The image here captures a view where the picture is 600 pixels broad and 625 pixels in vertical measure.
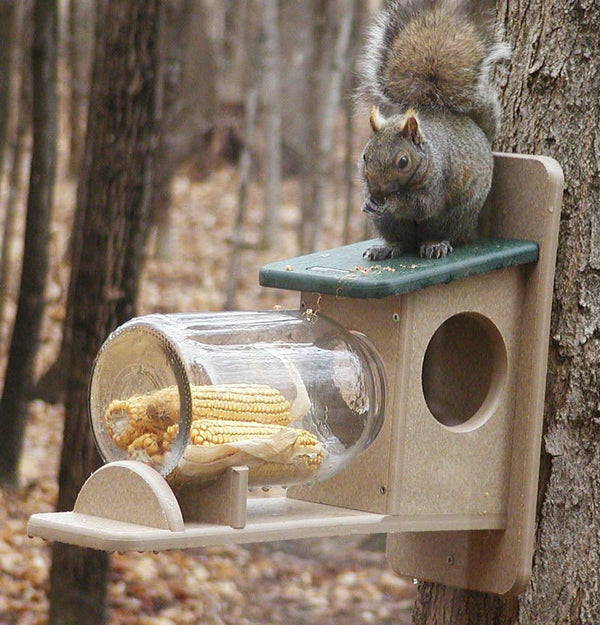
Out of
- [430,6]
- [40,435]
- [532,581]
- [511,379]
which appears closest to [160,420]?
[511,379]

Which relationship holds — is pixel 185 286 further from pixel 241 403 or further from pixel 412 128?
pixel 241 403

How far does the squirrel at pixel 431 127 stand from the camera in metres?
2.59

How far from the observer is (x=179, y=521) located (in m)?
1.99

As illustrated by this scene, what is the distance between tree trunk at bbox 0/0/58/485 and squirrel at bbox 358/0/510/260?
15.1 ft

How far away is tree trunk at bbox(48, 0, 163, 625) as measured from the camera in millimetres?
4938

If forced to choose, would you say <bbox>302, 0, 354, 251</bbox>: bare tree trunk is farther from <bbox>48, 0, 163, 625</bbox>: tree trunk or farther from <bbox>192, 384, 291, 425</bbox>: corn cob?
<bbox>192, 384, 291, 425</bbox>: corn cob

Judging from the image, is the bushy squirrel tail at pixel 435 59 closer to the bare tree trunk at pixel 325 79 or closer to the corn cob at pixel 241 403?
the corn cob at pixel 241 403

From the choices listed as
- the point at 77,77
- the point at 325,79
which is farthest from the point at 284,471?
the point at 77,77

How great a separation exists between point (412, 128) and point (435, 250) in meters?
0.28

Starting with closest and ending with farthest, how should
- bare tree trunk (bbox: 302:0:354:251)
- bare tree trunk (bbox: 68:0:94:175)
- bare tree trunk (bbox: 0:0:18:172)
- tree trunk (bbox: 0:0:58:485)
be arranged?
tree trunk (bbox: 0:0:58:485)
bare tree trunk (bbox: 0:0:18:172)
bare tree trunk (bbox: 302:0:354:251)
bare tree trunk (bbox: 68:0:94:175)

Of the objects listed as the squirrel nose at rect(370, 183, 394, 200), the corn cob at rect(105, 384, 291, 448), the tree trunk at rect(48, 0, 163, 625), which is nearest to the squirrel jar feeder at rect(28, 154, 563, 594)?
the corn cob at rect(105, 384, 291, 448)

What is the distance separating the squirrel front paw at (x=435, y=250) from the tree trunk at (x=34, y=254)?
194 inches

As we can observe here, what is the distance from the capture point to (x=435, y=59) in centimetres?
270

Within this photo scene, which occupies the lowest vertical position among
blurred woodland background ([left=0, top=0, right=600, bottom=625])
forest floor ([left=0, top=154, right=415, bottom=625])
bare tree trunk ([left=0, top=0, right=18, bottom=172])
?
forest floor ([left=0, top=154, right=415, bottom=625])
